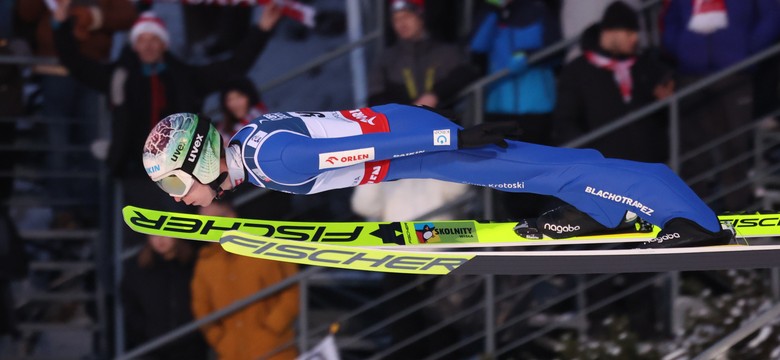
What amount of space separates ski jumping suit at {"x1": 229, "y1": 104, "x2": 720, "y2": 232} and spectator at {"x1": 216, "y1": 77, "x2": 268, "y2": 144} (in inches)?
72.1

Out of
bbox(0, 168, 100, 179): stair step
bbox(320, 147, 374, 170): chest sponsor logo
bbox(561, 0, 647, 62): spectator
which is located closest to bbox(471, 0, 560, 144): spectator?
bbox(561, 0, 647, 62): spectator

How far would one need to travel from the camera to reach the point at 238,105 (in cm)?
752

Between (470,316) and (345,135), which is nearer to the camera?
(345,135)

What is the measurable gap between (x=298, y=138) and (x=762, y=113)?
3.22 m

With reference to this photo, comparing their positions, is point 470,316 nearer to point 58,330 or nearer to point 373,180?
point 373,180

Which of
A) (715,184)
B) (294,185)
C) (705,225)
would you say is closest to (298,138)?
(294,185)

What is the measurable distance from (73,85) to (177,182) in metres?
3.04

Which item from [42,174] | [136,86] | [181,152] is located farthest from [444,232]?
[42,174]

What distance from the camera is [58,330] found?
8.15 meters

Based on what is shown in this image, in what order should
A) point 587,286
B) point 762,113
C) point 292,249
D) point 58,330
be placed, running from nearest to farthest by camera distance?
1. point 292,249
2. point 587,286
3. point 762,113
4. point 58,330

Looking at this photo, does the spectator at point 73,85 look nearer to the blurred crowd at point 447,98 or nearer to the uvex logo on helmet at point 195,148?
the blurred crowd at point 447,98

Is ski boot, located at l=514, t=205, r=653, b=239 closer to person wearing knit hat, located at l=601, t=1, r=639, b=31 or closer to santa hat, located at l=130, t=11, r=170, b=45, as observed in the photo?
person wearing knit hat, located at l=601, t=1, r=639, b=31

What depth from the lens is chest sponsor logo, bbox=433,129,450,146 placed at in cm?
554

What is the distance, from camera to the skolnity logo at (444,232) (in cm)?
639
